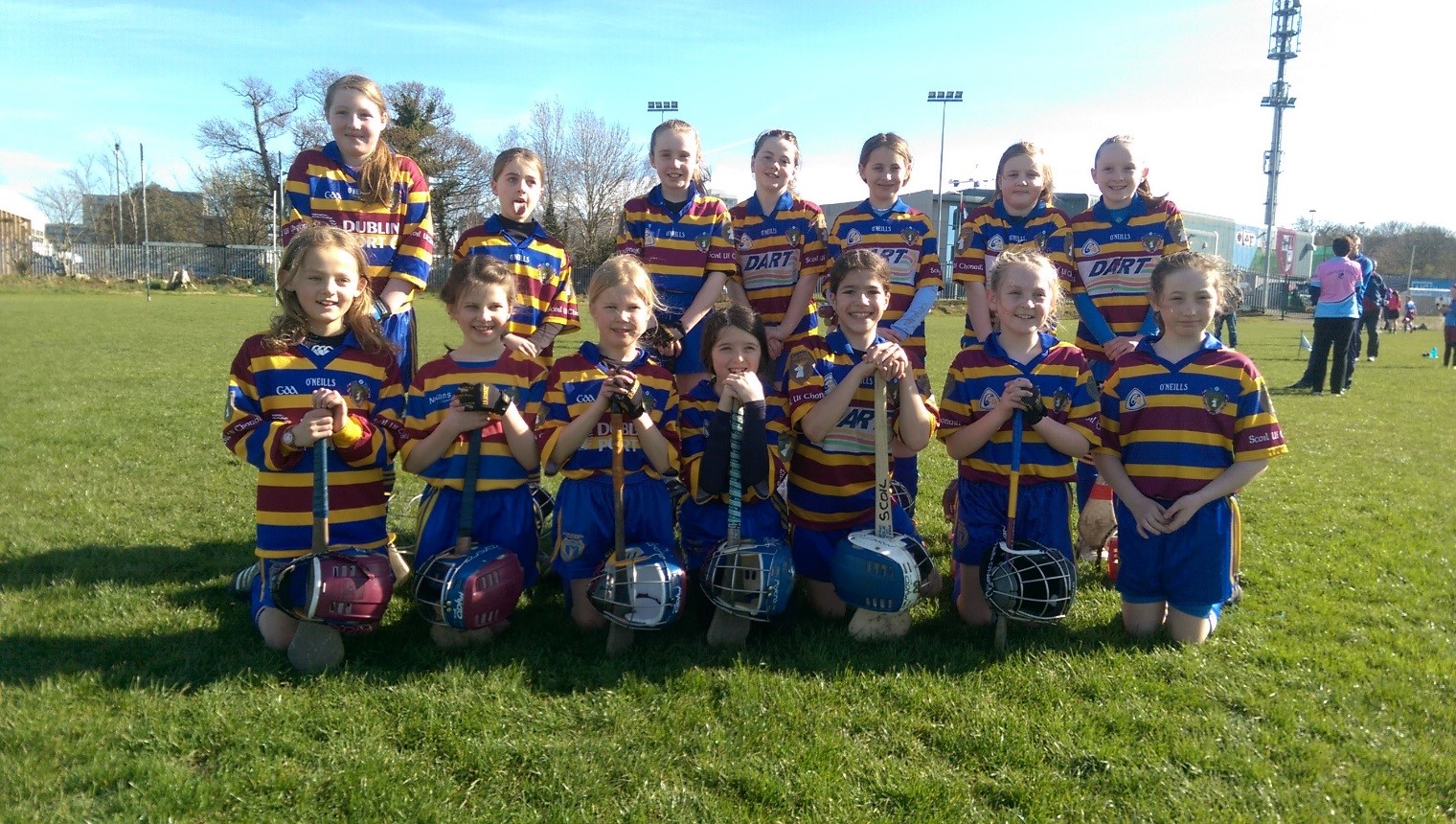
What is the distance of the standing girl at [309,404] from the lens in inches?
139

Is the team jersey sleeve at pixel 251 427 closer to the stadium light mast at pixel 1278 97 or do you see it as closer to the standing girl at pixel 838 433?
the standing girl at pixel 838 433

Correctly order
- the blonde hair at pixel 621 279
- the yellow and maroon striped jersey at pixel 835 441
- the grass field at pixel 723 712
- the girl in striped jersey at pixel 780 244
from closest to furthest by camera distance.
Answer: the grass field at pixel 723 712
the blonde hair at pixel 621 279
the yellow and maroon striped jersey at pixel 835 441
the girl in striped jersey at pixel 780 244

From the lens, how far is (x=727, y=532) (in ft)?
12.3

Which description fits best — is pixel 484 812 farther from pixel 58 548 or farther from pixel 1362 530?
pixel 1362 530

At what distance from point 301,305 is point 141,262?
4692 centimetres

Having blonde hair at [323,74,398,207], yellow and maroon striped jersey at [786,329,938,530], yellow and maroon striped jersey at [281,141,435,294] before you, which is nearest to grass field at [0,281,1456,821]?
yellow and maroon striped jersey at [786,329,938,530]

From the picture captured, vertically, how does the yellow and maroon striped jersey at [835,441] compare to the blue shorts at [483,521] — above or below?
above

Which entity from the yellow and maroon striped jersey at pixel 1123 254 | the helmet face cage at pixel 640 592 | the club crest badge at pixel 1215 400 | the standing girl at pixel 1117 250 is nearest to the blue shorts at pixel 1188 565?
the club crest badge at pixel 1215 400

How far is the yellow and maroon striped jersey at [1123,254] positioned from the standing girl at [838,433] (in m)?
1.38

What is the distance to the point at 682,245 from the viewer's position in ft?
15.6

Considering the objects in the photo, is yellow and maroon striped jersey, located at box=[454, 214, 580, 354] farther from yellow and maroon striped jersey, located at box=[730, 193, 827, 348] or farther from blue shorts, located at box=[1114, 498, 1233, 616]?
blue shorts, located at box=[1114, 498, 1233, 616]

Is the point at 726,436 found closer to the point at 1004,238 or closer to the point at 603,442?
the point at 603,442

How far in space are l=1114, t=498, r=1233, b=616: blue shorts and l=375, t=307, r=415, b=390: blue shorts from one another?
3.33 meters

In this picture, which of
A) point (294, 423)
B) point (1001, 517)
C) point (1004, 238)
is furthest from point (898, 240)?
point (294, 423)
